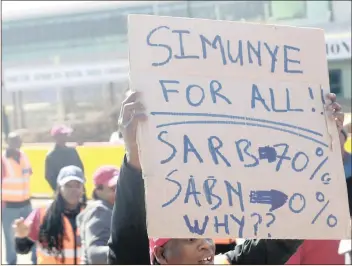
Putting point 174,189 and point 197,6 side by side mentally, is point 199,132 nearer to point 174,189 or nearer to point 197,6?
point 174,189

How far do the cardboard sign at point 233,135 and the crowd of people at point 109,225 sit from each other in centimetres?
7

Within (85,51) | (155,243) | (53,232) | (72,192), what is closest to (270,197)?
Result: (155,243)

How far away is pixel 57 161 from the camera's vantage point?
6.15 metres

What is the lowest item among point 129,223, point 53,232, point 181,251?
point 53,232

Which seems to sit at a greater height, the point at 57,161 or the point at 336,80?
the point at 57,161

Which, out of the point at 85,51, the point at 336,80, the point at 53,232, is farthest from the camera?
the point at 85,51

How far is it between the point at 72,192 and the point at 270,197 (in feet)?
6.89

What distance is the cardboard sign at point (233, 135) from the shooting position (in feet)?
5.91

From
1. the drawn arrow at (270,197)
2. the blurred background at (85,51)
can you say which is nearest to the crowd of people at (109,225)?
the drawn arrow at (270,197)

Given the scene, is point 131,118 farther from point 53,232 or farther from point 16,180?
point 16,180

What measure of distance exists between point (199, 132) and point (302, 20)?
19379mm

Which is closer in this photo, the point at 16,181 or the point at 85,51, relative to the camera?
the point at 16,181

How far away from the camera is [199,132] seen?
184cm

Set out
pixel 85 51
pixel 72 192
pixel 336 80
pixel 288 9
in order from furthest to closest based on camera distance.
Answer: pixel 85 51 → pixel 288 9 → pixel 336 80 → pixel 72 192
